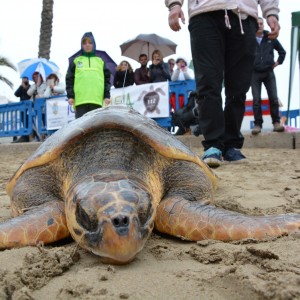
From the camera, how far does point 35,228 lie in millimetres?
1501

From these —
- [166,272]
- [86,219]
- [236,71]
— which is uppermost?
[236,71]

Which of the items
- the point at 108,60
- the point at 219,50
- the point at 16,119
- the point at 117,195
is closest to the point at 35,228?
the point at 117,195

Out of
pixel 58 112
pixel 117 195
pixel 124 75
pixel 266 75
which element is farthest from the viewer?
pixel 58 112

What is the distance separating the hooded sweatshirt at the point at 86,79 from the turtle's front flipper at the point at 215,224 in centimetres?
391

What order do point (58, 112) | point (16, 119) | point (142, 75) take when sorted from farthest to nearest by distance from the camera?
1. point (16, 119)
2. point (58, 112)
3. point (142, 75)

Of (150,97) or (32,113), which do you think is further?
(32,113)

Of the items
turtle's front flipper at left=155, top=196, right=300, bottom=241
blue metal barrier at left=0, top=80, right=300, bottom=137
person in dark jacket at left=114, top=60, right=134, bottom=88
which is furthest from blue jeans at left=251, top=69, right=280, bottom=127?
turtle's front flipper at left=155, top=196, right=300, bottom=241

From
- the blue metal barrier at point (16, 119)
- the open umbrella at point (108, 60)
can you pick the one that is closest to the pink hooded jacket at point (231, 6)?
the open umbrella at point (108, 60)

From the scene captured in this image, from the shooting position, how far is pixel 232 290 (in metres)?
1.03

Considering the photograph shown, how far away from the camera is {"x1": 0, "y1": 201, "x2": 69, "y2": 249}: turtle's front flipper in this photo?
4.77ft

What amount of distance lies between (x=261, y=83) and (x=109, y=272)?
6.03 metres

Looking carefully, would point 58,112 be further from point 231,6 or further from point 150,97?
point 231,6

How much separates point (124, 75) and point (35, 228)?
6.65m

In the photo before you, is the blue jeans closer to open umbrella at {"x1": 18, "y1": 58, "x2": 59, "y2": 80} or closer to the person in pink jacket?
the person in pink jacket
